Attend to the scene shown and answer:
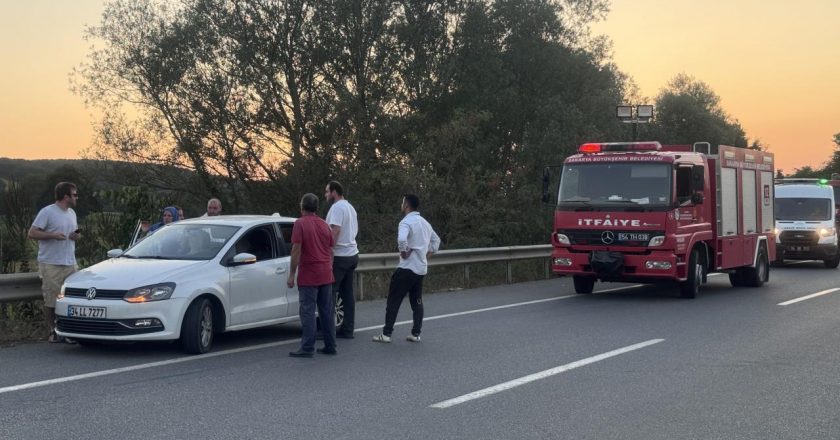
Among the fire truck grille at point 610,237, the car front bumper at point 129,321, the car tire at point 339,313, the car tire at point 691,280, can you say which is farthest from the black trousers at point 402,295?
the car tire at point 691,280

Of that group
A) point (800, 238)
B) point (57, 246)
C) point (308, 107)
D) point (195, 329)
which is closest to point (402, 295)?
point (195, 329)

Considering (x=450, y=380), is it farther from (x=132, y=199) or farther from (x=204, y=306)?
(x=132, y=199)

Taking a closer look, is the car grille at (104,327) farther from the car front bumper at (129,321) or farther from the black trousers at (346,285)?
the black trousers at (346,285)

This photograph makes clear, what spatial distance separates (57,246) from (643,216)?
9732mm

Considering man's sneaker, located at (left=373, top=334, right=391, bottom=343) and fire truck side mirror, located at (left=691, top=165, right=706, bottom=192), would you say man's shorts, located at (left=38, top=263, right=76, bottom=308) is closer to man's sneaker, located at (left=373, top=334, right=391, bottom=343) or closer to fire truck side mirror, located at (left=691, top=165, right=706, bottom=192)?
man's sneaker, located at (left=373, top=334, right=391, bottom=343)

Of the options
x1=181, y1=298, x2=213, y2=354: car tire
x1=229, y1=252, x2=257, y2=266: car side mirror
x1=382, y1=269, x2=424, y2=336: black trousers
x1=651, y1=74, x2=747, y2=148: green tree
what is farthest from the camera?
x1=651, y1=74, x2=747, y2=148: green tree

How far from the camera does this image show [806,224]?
91.9ft

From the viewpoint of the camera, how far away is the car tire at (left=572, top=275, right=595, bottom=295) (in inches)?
704

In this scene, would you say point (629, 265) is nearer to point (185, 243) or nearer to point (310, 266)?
point (310, 266)

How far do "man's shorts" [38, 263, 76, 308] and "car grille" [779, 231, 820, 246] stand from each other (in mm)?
22827

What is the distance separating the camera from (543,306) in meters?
15.5

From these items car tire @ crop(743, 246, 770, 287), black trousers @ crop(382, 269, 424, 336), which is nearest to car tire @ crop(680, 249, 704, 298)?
car tire @ crop(743, 246, 770, 287)

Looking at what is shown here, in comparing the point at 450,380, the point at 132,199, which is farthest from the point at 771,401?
the point at 132,199

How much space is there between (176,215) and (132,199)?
7.86 ft
